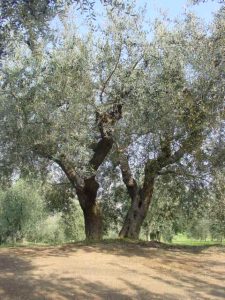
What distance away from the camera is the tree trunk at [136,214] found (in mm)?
16062

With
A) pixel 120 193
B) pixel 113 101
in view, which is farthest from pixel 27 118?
pixel 120 193

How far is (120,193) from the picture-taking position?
19500 mm

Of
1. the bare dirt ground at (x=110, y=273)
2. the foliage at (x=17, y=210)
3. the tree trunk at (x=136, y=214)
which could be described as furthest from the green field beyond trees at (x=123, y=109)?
the foliage at (x=17, y=210)

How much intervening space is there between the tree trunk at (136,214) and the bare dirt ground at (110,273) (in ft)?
6.37

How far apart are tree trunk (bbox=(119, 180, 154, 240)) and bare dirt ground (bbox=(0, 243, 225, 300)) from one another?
6.37ft

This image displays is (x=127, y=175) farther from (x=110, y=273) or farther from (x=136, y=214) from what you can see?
(x=110, y=273)

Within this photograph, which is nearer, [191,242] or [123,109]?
[123,109]

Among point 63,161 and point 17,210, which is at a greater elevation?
point 17,210

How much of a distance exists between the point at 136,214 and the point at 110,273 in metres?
6.51

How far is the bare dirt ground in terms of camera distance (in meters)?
8.27

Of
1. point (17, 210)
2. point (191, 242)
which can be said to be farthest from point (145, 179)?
point (191, 242)

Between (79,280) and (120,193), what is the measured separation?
10561 mm

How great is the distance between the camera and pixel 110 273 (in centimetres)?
981

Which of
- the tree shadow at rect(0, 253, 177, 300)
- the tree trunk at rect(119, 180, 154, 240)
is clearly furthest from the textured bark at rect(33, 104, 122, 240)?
the tree shadow at rect(0, 253, 177, 300)
